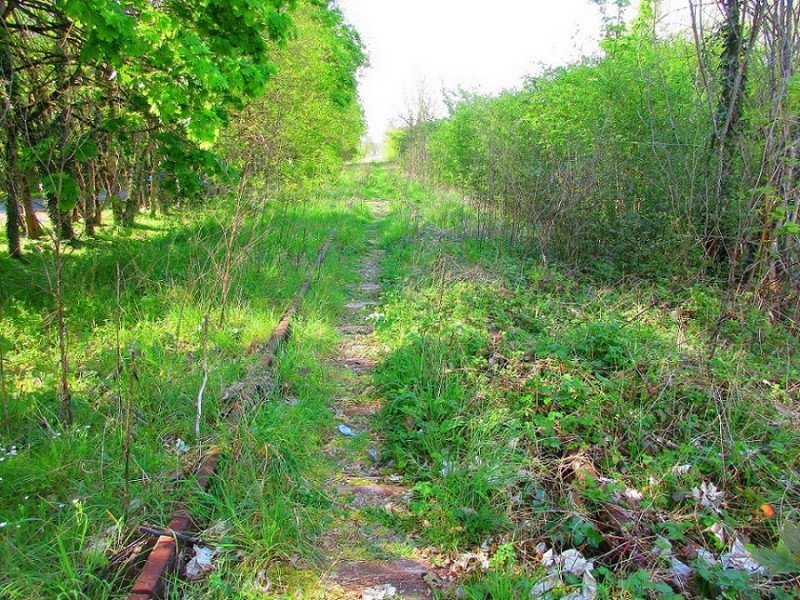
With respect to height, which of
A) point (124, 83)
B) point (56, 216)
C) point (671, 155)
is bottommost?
point (56, 216)

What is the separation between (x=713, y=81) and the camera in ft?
25.6

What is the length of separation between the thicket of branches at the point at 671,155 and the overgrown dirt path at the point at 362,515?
438 centimetres

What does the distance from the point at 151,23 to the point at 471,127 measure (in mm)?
13729

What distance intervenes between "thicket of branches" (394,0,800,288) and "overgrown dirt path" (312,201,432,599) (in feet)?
14.4

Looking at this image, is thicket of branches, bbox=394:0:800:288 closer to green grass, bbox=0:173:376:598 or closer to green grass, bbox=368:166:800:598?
green grass, bbox=368:166:800:598

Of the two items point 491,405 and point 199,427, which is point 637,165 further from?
point 199,427

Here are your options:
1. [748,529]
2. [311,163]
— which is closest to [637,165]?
[748,529]

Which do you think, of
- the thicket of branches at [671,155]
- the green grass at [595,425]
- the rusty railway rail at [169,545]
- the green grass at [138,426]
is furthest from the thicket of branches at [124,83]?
the thicket of branches at [671,155]

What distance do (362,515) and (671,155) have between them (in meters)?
7.23

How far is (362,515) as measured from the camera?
→ 347 centimetres

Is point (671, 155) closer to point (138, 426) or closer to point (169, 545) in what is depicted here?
point (138, 426)

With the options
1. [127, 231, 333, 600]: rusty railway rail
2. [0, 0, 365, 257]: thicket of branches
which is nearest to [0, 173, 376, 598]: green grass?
[127, 231, 333, 600]: rusty railway rail

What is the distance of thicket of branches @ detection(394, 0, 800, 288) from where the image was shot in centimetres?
589

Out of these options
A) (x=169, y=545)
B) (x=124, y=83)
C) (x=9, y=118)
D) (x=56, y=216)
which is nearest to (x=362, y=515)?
(x=169, y=545)
